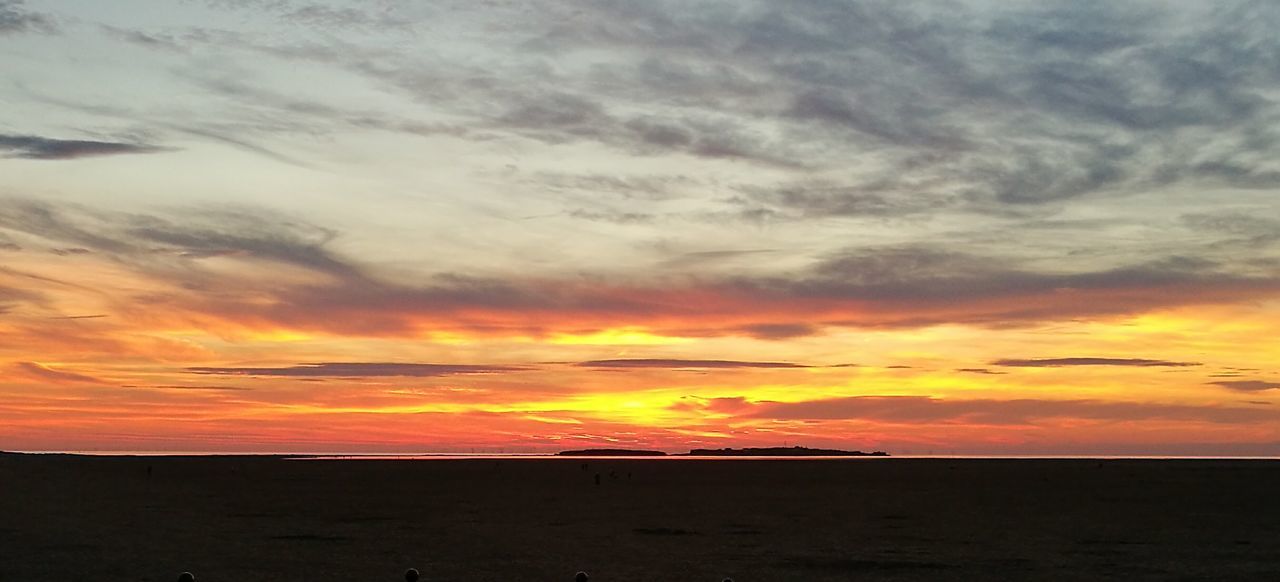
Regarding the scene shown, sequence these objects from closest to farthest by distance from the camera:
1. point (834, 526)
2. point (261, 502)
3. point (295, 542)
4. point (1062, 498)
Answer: point (295, 542) → point (834, 526) → point (261, 502) → point (1062, 498)

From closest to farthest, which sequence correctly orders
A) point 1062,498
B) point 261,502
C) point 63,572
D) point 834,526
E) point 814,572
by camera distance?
point 63,572 → point 814,572 → point 834,526 → point 261,502 → point 1062,498

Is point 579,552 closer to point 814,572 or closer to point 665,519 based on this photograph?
point 814,572

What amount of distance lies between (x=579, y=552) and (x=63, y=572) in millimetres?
16449

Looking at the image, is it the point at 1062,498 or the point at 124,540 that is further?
the point at 1062,498

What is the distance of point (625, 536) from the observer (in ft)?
161

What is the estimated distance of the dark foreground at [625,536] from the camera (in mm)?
37125

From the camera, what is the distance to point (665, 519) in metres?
58.9

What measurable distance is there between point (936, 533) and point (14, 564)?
1377 inches

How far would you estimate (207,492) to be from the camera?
284ft

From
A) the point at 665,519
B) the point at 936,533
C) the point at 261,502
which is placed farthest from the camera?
the point at 261,502

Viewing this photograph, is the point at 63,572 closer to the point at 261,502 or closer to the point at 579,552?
the point at 579,552

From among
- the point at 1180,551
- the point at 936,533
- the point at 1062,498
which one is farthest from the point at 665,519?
the point at 1062,498

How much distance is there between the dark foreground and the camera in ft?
122

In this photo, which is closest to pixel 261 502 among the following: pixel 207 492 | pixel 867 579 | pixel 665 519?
pixel 207 492
